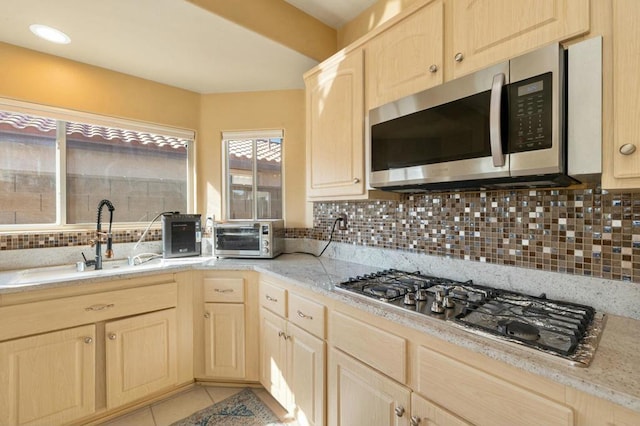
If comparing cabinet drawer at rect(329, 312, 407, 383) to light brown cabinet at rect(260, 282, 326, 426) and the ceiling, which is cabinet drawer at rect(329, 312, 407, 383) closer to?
light brown cabinet at rect(260, 282, 326, 426)

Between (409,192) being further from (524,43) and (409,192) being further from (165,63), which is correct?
(165,63)

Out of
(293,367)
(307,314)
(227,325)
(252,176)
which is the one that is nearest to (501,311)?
(307,314)

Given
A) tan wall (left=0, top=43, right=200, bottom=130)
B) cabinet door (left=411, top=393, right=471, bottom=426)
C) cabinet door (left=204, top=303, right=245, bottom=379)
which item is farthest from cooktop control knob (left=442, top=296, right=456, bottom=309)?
tan wall (left=0, top=43, right=200, bottom=130)

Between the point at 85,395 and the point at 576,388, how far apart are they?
2.21 m

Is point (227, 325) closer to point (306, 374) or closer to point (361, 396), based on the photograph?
point (306, 374)

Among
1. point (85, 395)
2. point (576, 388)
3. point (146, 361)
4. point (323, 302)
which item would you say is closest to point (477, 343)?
point (576, 388)

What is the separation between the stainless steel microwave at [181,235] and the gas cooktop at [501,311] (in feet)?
4.83

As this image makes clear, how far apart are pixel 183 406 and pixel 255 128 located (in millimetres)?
2153

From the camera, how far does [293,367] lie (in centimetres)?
159

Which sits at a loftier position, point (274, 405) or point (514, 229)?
point (514, 229)

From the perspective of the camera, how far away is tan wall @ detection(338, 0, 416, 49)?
1802 mm

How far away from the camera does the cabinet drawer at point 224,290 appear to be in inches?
76.9

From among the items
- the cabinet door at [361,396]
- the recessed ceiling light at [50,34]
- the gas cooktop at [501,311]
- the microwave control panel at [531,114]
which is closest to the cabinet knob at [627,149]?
the microwave control panel at [531,114]

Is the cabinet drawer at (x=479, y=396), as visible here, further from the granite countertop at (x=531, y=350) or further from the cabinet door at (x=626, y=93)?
the cabinet door at (x=626, y=93)
